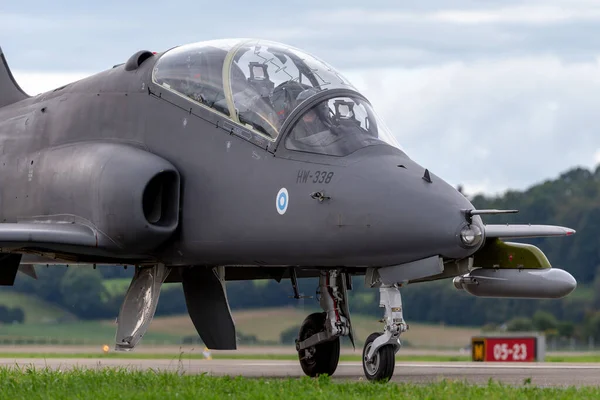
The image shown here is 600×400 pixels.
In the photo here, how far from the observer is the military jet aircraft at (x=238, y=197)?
40.8 feet

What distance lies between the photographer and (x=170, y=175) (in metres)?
14.0

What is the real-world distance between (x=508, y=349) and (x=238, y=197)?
17.1 m

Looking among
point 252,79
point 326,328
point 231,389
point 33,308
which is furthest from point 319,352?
point 33,308


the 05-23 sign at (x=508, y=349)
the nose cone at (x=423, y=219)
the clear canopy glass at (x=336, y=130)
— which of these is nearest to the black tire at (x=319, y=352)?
the clear canopy glass at (x=336, y=130)

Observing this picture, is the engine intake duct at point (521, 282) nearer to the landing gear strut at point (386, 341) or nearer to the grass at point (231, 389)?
the landing gear strut at point (386, 341)

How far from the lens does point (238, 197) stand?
Result: 13469 millimetres

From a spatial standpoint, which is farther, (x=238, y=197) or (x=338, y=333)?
(x=338, y=333)

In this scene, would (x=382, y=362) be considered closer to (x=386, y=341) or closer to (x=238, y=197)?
(x=386, y=341)

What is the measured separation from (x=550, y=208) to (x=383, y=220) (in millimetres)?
68801

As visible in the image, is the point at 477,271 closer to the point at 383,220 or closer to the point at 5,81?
the point at 383,220

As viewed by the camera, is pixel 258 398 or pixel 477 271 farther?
pixel 477 271

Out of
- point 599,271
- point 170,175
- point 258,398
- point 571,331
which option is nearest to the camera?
point 258,398

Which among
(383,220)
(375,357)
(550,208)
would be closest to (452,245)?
(383,220)

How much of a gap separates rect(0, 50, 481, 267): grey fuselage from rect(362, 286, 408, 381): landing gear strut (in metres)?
0.41
